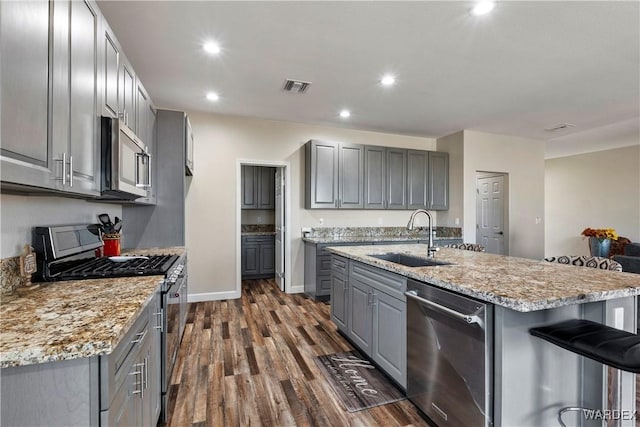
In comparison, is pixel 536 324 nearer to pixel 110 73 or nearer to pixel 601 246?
pixel 110 73

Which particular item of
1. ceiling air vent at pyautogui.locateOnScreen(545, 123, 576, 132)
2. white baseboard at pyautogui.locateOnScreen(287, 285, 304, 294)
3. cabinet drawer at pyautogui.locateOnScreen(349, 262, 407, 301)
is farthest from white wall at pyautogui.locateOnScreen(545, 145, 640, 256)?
cabinet drawer at pyautogui.locateOnScreen(349, 262, 407, 301)

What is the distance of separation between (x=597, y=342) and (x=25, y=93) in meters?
2.37

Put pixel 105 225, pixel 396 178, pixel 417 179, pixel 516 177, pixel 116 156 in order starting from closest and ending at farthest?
pixel 116 156, pixel 105 225, pixel 396 178, pixel 417 179, pixel 516 177

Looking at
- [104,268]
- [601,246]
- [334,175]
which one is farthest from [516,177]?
[104,268]

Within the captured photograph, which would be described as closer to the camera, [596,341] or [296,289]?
[596,341]

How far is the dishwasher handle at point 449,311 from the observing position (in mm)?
1426

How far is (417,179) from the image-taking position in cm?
525

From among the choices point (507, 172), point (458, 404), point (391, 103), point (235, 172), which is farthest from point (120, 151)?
point (507, 172)

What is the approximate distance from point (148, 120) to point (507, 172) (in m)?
5.73

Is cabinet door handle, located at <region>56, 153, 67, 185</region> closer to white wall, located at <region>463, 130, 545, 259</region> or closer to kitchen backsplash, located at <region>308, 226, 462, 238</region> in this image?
kitchen backsplash, located at <region>308, 226, 462, 238</region>

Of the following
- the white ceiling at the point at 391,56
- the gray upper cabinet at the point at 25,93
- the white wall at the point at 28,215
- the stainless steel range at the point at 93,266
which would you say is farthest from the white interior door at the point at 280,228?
the gray upper cabinet at the point at 25,93

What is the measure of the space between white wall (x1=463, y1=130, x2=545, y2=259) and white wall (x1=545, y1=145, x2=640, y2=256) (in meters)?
2.30

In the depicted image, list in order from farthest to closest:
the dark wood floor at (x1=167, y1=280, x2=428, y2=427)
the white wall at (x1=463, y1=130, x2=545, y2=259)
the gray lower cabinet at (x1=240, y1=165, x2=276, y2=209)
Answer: the gray lower cabinet at (x1=240, y1=165, x2=276, y2=209) → the white wall at (x1=463, y1=130, x2=545, y2=259) → the dark wood floor at (x1=167, y1=280, x2=428, y2=427)

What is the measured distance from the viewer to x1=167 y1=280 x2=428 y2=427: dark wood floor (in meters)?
1.88
